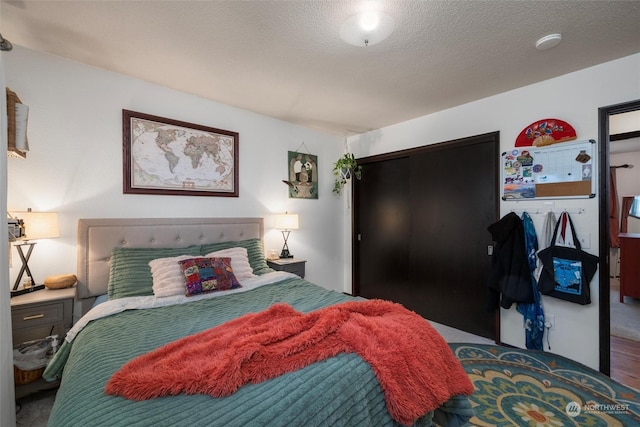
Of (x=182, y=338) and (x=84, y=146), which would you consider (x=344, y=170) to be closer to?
(x=84, y=146)

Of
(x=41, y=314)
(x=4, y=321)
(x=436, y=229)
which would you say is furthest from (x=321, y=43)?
(x=41, y=314)

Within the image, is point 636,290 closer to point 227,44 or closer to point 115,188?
point 227,44

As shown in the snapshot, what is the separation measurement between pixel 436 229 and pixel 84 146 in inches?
142

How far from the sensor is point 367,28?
1688 mm

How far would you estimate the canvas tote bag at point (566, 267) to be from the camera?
7.15ft

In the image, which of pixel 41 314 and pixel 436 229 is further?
pixel 436 229

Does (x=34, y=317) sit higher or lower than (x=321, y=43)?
lower

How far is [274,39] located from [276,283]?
1939 mm

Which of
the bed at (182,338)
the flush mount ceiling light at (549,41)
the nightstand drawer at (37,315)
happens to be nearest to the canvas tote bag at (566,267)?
the flush mount ceiling light at (549,41)

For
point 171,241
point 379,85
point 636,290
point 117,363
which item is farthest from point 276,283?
point 636,290

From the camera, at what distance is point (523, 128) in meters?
2.56

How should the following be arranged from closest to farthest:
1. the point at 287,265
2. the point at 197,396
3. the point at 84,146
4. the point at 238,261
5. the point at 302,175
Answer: the point at 197,396 < the point at 84,146 < the point at 238,261 < the point at 287,265 < the point at 302,175

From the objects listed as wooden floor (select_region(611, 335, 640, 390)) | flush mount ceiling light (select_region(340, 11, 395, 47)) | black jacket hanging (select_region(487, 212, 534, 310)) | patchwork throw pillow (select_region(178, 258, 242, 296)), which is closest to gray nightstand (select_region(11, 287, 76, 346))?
patchwork throw pillow (select_region(178, 258, 242, 296))

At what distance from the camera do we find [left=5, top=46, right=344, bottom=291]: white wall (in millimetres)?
2025
